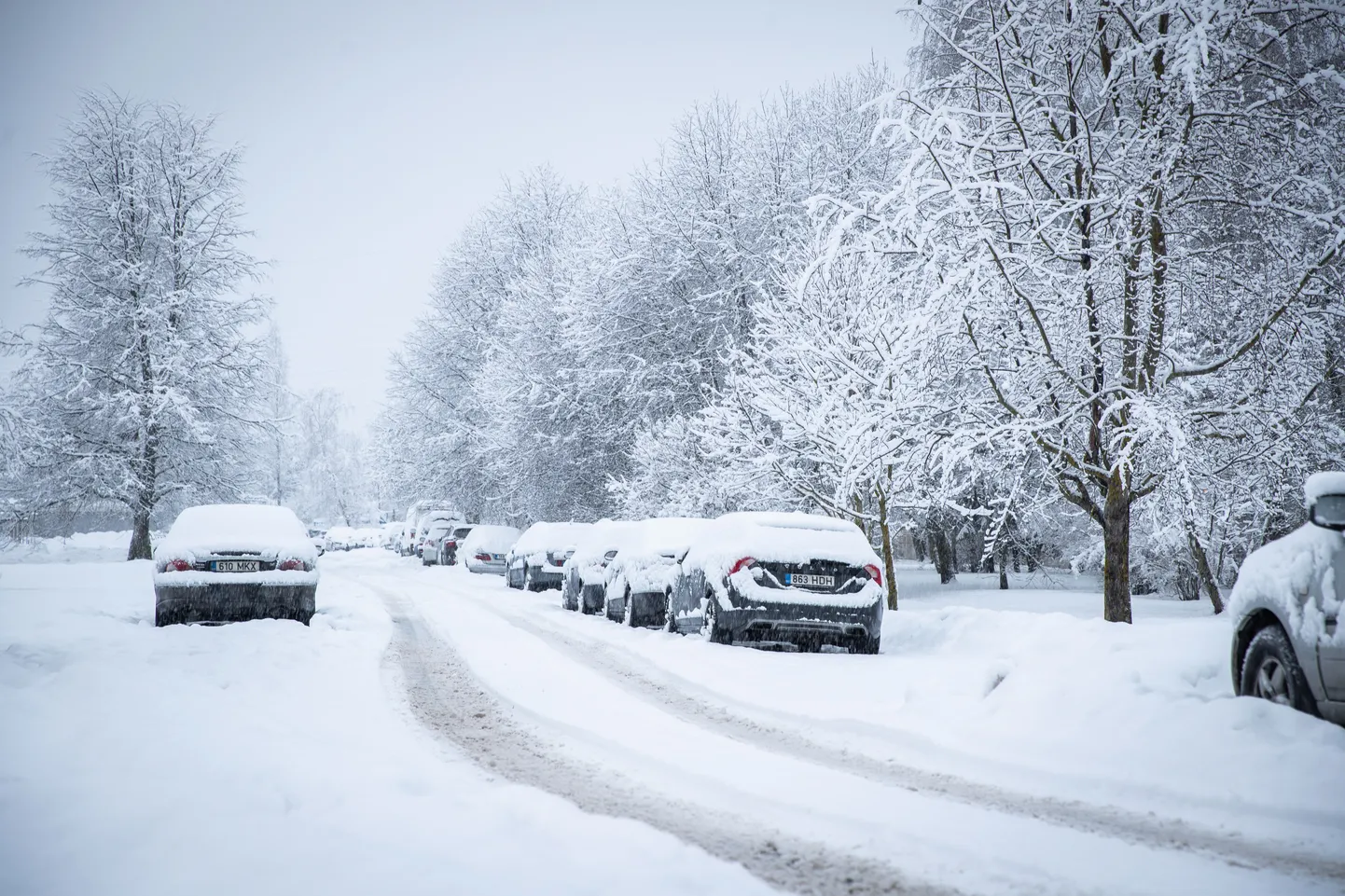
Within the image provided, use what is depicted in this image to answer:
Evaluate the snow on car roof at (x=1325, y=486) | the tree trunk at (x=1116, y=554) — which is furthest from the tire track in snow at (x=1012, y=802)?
the tree trunk at (x=1116, y=554)

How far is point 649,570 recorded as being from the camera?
12.8 meters

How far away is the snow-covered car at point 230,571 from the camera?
10719mm

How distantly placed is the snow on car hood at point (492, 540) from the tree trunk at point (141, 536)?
380 inches

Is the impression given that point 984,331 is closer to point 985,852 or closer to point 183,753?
point 985,852

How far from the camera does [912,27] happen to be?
13.5 meters

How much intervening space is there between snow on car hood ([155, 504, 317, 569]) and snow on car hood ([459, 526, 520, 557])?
16098 mm

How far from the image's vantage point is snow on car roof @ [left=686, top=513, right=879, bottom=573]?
959 centimetres

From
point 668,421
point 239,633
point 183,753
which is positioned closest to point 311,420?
point 668,421

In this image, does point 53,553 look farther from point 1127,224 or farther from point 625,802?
point 1127,224

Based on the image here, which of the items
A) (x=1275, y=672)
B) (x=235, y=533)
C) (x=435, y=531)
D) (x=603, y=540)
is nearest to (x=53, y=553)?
(x=435, y=531)

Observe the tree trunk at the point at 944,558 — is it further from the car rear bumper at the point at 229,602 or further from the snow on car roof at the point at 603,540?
the car rear bumper at the point at 229,602

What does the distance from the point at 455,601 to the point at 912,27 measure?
13586mm

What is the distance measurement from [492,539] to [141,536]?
415 inches

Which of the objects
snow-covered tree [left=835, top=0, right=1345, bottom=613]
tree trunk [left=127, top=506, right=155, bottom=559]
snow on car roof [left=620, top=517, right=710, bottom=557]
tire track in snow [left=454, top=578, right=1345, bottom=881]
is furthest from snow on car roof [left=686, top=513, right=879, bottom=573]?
tree trunk [left=127, top=506, right=155, bottom=559]
